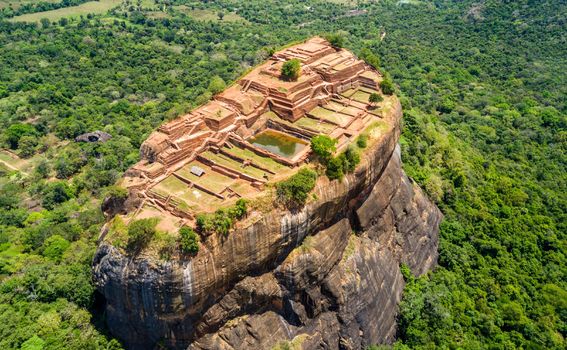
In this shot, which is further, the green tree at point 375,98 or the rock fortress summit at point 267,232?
the green tree at point 375,98

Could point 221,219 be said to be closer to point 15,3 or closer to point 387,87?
point 387,87

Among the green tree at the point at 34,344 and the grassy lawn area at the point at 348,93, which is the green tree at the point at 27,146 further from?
the grassy lawn area at the point at 348,93

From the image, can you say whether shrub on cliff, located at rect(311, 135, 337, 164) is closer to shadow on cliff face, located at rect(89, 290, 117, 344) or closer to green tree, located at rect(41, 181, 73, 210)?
shadow on cliff face, located at rect(89, 290, 117, 344)

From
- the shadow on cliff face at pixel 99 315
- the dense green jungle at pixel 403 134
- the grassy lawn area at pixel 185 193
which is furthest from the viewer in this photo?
the dense green jungle at pixel 403 134

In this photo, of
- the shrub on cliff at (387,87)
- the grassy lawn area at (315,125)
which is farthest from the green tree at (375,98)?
the grassy lawn area at (315,125)

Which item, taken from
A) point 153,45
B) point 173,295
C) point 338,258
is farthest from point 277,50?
point 153,45

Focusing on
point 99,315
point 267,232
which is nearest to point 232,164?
point 267,232
